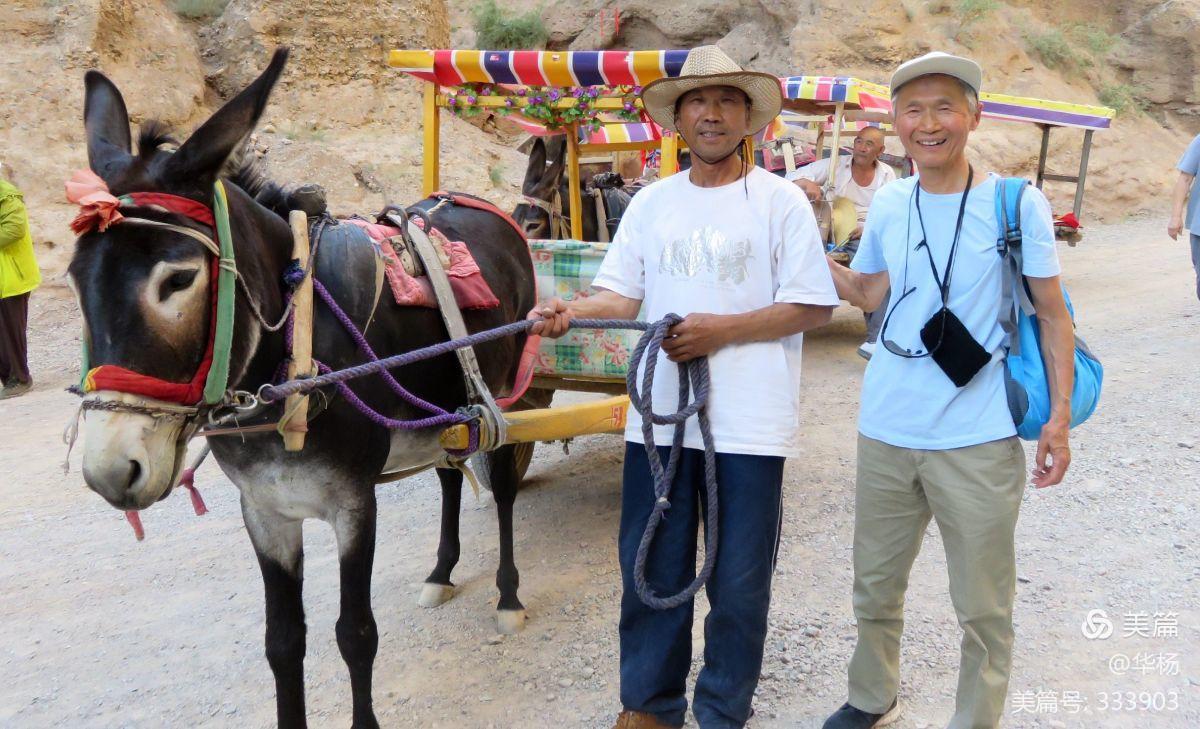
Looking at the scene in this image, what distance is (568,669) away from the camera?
3309mm

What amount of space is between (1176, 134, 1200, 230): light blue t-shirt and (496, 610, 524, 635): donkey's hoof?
572 cm

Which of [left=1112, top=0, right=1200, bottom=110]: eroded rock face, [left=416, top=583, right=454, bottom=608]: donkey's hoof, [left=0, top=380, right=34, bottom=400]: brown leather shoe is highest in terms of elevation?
[left=1112, top=0, right=1200, bottom=110]: eroded rock face

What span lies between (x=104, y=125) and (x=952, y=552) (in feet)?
8.77

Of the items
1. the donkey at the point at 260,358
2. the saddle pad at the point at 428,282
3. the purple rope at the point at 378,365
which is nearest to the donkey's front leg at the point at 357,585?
the donkey at the point at 260,358

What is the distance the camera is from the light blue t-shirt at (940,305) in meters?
2.33

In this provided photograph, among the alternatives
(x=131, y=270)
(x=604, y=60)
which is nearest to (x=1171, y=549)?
(x=604, y=60)

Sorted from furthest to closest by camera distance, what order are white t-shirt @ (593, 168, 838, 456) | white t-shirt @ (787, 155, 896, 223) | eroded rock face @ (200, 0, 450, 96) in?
eroded rock face @ (200, 0, 450, 96), white t-shirt @ (787, 155, 896, 223), white t-shirt @ (593, 168, 838, 456)

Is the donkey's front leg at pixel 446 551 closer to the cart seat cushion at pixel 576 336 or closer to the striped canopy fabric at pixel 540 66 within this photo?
the cart seat cushion at pixel 576 336

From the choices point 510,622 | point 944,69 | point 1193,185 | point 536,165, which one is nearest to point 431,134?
point 536,165

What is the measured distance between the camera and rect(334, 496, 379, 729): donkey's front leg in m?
2.75

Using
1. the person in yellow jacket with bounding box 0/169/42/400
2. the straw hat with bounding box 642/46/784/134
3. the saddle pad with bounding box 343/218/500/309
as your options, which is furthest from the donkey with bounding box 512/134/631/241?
the person in yellow jacket with bounding box 0/169/42/400

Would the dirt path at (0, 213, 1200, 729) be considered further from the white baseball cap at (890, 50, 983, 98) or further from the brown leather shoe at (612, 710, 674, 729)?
the white baseball cap at (890, 50, 983, 98)

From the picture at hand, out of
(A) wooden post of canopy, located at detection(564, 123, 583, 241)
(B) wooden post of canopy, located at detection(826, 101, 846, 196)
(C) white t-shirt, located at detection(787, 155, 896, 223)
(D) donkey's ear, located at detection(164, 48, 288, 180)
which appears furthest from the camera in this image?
(C) white t-shirt, located at detection(787, 155, 896, 223)

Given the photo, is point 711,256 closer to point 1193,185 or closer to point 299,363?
point 299,363
